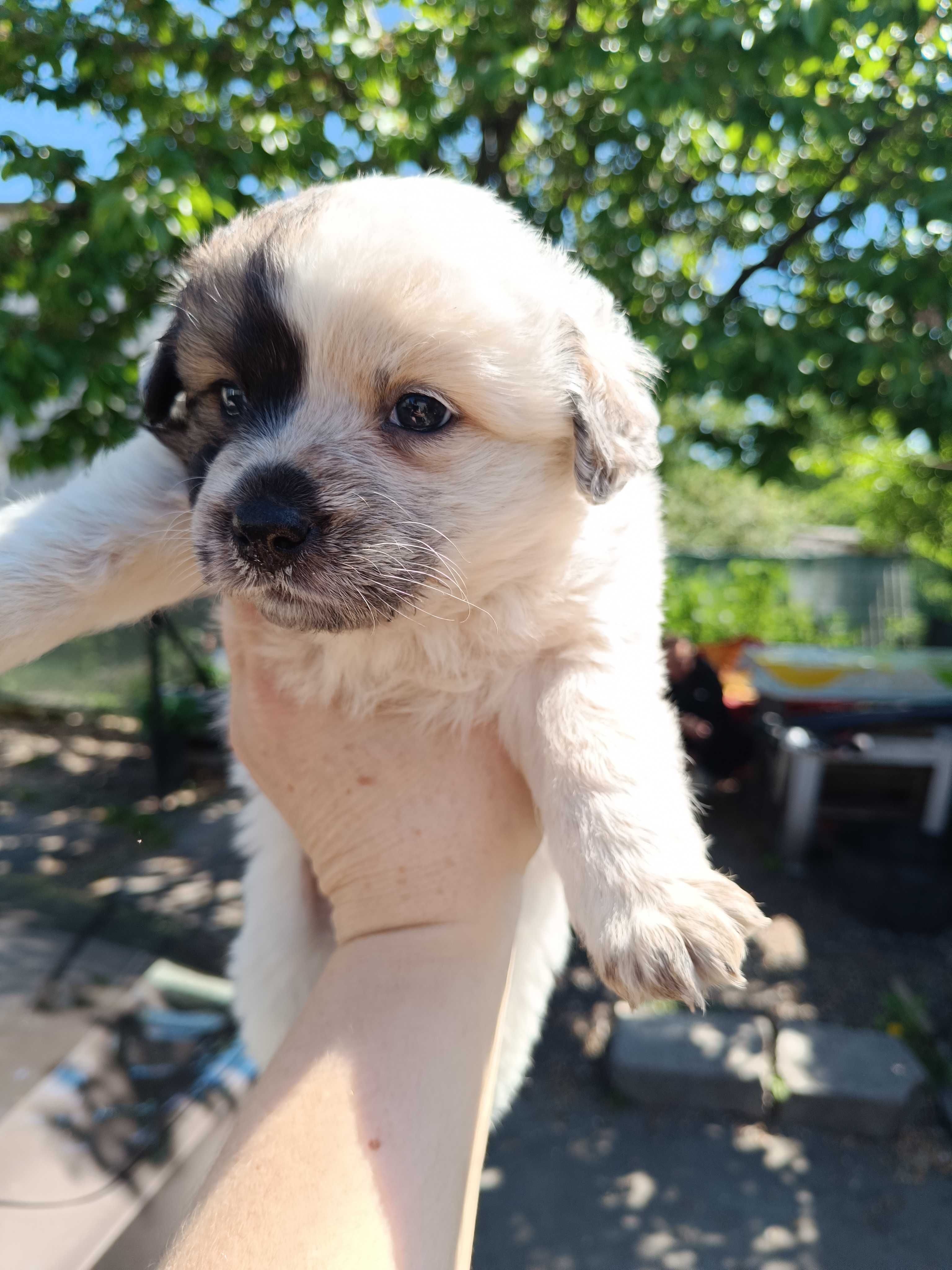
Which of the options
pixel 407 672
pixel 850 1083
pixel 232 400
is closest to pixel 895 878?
pixel 850 1083

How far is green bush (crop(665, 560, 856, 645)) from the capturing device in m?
9.80

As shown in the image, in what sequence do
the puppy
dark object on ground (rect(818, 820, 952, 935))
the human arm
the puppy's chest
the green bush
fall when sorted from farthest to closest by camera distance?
the green bush < dark object on ground (rect(818, 820, 952, 935)) < the puppy's chest < the puppy < the human arm

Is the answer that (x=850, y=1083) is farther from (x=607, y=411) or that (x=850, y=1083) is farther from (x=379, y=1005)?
(x=607, y=411)

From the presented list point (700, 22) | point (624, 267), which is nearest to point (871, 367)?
point (624, 267)

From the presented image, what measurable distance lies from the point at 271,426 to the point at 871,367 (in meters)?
3.71

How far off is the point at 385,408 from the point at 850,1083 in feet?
12.1

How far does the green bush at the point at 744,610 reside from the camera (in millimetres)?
9805

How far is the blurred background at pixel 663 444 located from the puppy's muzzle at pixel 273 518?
1365 mm

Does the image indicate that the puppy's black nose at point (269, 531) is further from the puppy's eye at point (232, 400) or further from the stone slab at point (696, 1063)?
the stone slab at point (696, 1063)

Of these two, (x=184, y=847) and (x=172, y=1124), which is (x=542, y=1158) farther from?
(x=184, y=847)

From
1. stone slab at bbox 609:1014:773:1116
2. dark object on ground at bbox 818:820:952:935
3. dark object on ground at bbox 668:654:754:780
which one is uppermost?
dark object on ground at bbox 668:654:754:780

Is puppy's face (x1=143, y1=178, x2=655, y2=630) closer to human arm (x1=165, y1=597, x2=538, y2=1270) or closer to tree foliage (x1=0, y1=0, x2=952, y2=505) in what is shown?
human arm (x1=165, y1=597, x2=538, y2=1270)

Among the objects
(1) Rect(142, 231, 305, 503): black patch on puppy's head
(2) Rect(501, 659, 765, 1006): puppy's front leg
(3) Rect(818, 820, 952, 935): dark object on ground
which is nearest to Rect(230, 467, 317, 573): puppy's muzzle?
(1) Rect(142, 231, 305, 503): black patch on puppy's head

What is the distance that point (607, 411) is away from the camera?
165 centimetres
